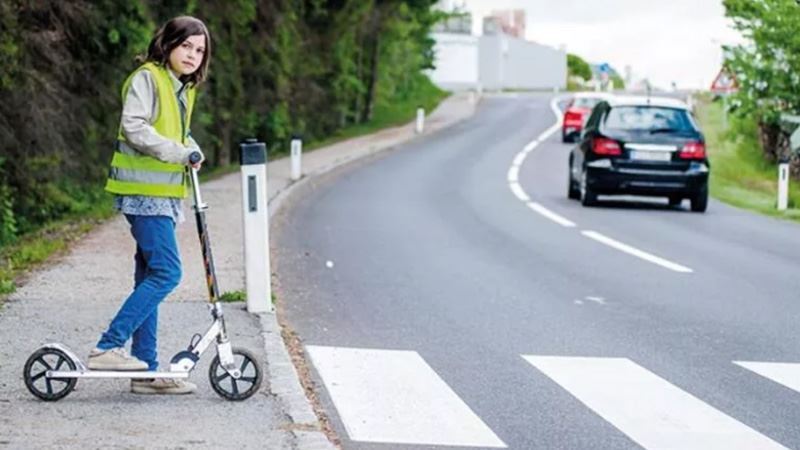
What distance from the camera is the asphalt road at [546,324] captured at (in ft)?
25.9

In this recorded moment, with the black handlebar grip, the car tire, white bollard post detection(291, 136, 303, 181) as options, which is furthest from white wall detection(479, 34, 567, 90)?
the black handlebar grip

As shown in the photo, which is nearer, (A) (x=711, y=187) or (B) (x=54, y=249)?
(B) (x=54, y=249)

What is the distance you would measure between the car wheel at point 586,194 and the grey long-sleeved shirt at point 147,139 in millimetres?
17191

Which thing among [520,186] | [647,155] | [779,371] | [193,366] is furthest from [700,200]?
[193,366]

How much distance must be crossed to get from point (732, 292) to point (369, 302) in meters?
3.13

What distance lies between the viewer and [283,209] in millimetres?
23797

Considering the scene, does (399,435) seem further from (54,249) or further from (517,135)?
(517,135)

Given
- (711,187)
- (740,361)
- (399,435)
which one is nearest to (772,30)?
(711,187)

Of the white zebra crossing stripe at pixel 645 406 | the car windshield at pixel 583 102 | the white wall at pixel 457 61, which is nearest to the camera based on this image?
the white zebra crossing stripe at pixel 645 406

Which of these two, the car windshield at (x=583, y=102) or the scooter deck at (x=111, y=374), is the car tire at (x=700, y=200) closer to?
the scooter deck at (x=111, y=374)

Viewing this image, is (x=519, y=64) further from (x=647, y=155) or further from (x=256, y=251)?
(x=256, y=251)

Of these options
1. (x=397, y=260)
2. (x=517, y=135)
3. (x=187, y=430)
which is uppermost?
(x=187, y=430)

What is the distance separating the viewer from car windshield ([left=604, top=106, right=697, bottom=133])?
23.9 metres

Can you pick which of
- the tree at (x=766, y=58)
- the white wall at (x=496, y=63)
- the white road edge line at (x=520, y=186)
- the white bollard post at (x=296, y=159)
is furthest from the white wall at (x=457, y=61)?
the white bollard post at (x=296, y=159)
